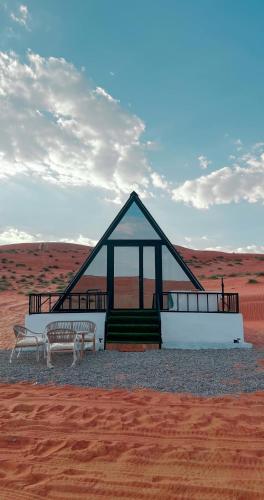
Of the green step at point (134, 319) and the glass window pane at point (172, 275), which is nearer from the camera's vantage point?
the green step at point (134, 319)

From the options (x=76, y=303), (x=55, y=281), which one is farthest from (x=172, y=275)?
(x=55, y=281)

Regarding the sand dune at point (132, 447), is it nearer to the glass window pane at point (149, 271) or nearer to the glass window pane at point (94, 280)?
the glass window pane at point (94, 280)

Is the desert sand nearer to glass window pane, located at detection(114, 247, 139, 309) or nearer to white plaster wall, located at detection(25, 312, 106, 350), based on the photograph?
white plaster wall, located at detection(25, 312, 106, 350)

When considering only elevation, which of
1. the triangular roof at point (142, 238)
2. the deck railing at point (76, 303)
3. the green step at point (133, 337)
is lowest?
the green step at point (133, 337)

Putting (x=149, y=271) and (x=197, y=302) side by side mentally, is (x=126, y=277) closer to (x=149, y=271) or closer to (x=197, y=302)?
(x=149, y=271)

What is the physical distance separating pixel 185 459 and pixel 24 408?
2827 millimetres

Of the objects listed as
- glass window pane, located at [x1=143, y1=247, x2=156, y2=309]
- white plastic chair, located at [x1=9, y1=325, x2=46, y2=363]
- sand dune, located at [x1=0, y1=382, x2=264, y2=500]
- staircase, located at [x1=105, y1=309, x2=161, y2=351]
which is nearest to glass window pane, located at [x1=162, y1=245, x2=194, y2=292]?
glass window pane, located at [x1=143, y1=247, x2=156, y2=309]

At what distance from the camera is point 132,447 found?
3.99 meters

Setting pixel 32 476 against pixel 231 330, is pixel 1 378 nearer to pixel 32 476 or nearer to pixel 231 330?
pixel 32 476

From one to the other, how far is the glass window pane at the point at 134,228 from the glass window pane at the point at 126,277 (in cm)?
47

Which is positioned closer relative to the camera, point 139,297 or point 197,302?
point 197,302

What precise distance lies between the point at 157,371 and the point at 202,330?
11.6 ft

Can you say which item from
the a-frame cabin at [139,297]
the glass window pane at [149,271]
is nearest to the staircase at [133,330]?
the a-frame cabin at [139,297]

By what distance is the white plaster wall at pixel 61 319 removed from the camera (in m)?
11.0
